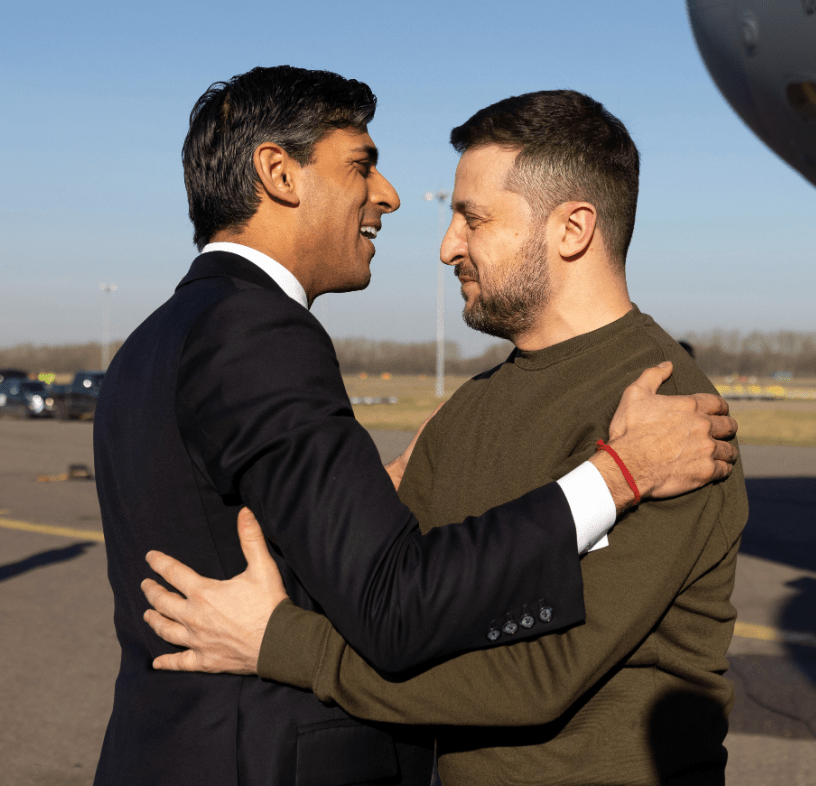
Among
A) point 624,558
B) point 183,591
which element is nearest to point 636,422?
point 624,558

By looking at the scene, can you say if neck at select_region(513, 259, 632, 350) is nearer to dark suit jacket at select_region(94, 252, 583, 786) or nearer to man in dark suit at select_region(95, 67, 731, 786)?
man in dark suit at select_region(95, 67, 731, 786)

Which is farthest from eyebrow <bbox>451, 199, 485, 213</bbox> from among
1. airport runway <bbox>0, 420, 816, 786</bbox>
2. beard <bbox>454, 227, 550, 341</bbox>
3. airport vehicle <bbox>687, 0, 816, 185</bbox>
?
airport runway <bbox>0, 420, 816, 786</bbox>

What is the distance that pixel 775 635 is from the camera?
20.2 feet

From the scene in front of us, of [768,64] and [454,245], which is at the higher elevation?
[768,64]

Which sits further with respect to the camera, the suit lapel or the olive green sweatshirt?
the suit lapel

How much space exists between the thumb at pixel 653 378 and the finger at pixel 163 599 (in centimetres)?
105

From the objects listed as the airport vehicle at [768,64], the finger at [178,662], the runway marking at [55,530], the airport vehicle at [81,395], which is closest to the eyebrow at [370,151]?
the finger at [178,662]

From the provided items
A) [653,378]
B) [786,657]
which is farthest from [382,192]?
→ [786,657]

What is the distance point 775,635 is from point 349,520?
5.58 m

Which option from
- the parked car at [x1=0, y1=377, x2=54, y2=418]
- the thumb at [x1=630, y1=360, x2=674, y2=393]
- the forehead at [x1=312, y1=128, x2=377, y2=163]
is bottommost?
→ the parked car at [x1=0, y1=377, x2=54, y2=418]

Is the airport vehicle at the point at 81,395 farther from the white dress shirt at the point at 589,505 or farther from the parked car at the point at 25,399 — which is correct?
the white dress shirt at the point at 589,505

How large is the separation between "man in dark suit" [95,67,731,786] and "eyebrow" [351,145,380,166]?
89mm

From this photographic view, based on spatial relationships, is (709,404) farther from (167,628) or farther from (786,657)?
(786,657)

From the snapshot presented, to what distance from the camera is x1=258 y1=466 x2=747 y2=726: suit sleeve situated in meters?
1.64
